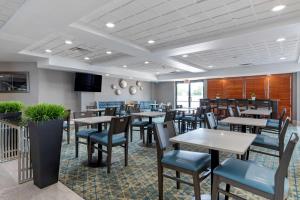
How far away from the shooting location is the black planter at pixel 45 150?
91.7 inches

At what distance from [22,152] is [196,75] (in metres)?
8.46

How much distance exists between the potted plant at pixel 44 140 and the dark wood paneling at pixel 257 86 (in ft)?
31.0

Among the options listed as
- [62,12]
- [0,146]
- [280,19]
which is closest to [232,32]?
[280,19]

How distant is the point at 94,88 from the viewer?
8477mm

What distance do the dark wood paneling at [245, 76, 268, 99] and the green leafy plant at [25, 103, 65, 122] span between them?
31.0 ft

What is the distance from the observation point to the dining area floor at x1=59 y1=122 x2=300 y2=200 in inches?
90.1

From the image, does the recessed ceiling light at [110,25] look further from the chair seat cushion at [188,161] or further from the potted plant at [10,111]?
the chair seat cushion at [188,161]

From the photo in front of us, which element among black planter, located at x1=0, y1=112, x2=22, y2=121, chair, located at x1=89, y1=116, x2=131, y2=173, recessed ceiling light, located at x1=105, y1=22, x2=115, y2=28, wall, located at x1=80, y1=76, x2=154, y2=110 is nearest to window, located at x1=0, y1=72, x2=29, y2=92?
wall, located at x1=80, y1=76, x2=154, y2=110

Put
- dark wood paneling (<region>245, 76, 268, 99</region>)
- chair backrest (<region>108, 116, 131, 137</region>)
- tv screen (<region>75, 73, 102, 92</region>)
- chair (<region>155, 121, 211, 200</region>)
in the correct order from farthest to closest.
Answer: dark wood paneling (<region>245, 76, 268, 99</region>)
tv screen (<region>75, 73, 102, 92</region>)
chair backrest (<region>108, 116, 131, 137</region>)
chair (<region>155, 121, 211, 200</region>)

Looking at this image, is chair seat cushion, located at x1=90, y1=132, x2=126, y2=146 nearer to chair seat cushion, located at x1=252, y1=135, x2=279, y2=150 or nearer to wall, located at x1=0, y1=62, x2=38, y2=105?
chair seat cushion, located at x1=252, y1=135, x2=279, y2=150

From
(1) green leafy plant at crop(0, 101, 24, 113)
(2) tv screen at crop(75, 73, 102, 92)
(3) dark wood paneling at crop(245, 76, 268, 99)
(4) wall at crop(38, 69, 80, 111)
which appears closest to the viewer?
(1) green leafy plant at crop(0, 101, 24, 113)

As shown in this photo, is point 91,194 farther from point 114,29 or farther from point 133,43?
point 133,43

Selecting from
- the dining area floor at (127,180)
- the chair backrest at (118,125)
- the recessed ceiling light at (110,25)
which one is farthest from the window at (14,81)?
the chair backrest at (118,125)

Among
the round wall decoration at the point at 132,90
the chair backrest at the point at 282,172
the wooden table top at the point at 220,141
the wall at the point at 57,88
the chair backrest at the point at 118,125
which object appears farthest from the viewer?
the round wall decoration at the point at 132,90
